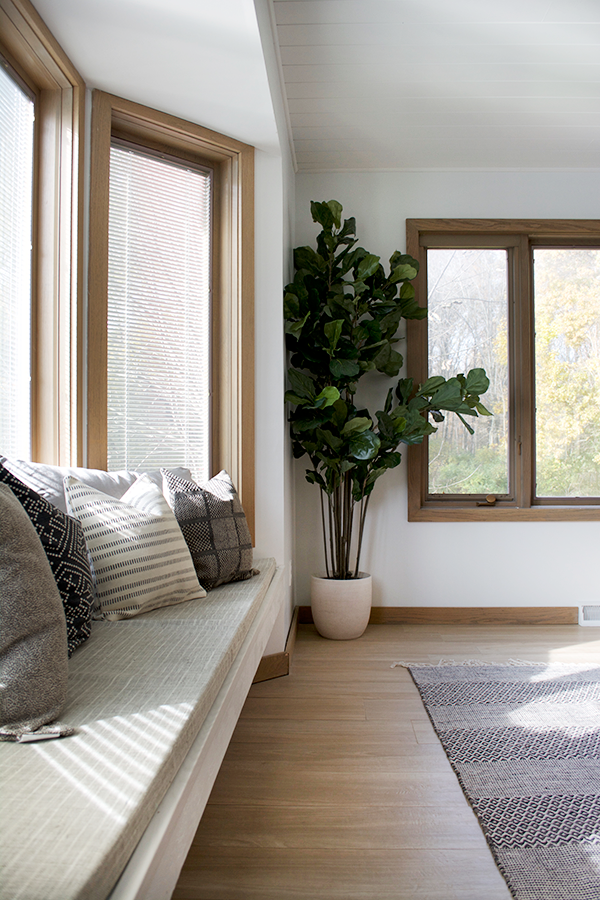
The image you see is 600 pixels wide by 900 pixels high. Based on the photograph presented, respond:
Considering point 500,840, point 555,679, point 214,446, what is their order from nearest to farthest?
point 500,840, point 555,679, point 214,446

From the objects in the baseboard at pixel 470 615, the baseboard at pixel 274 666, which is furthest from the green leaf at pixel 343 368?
the baseboard at pixel 470 615

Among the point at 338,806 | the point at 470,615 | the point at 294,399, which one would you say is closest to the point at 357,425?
the point at 294,399

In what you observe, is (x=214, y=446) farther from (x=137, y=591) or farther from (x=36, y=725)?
(x=36, y=725)

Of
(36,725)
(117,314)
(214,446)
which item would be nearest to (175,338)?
(117,314)

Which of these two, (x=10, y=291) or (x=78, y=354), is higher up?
(x=10, y=291)

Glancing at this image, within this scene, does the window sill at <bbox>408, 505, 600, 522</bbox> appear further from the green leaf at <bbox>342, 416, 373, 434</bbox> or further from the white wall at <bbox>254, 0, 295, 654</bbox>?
the white wall at <bbox>254, 0, 295, 654</bbox>

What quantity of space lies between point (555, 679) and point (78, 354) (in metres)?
2.33

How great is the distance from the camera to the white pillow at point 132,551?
5.08 ft

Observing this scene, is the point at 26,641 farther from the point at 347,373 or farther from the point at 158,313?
the point at 347,373

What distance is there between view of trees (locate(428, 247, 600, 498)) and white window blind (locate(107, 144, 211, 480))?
1526 mm

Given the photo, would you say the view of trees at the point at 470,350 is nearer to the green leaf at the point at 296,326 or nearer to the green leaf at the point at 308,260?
the green leaf at the point at 308,260

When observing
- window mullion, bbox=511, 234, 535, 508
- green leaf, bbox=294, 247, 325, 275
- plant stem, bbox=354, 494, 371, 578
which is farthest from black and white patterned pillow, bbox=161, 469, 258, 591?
window mullion, bbox=511, 234, 535, 508

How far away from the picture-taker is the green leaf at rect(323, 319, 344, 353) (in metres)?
2.69

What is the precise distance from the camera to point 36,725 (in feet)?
2.94
